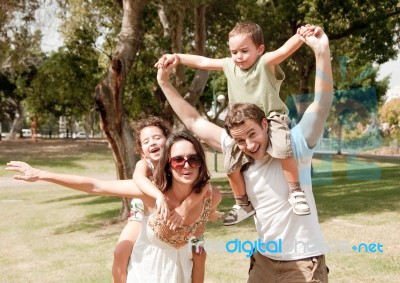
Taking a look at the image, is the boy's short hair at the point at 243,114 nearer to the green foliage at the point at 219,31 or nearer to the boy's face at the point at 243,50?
the boy's face at the point at 243,50

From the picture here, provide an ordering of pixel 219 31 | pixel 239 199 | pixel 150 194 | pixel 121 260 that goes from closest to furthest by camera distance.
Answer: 1. pixel 239 199
2. pixel 150 194
3. pixel 121 260
4. pixel 219 31

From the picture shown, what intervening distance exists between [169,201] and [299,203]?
0.78m

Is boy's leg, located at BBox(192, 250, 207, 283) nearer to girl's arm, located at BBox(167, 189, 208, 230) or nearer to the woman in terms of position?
the woman

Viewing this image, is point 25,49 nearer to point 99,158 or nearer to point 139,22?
point 139,22

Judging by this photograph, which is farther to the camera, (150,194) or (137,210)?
(137,210)

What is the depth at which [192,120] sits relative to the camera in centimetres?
319

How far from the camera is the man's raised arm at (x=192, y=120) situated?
306 centimetres

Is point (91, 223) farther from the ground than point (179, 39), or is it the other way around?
point (179, 39)

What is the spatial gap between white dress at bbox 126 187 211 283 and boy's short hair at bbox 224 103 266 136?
606 mm

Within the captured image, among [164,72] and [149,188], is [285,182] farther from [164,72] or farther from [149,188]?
[164,72]

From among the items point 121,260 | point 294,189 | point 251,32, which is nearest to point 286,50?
point 251,32

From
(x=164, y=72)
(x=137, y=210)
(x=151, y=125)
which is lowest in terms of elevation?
(x=137, y=210)

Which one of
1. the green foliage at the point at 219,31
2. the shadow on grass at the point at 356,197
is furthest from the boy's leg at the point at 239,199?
the green foliage at the point at 219,31

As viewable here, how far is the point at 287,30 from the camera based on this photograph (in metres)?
20.9
